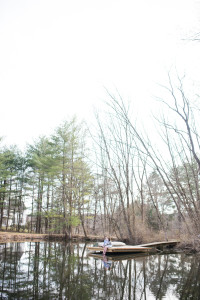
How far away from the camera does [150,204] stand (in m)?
23.8

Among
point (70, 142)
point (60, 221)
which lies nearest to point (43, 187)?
point (60, 221)

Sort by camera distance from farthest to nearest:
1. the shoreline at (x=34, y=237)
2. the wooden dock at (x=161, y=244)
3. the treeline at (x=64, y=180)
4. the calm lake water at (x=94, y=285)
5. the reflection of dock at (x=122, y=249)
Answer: the treeline at (x=64, y=180)
the shoreline at (x=34, y=237)
the wooden dock at (x=161, y=244)
the reflection of dock at (x=122, y=249)
the calm lake water at (x=94, y=285)

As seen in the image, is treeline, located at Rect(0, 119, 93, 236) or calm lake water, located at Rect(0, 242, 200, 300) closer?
calm lake water, located at Rect(0, 242, 200, 300)

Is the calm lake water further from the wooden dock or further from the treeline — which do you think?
the treeline

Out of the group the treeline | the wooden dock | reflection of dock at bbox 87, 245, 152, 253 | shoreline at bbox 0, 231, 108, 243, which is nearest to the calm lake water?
reflection of dock at bbox 87, 245, 152, 253

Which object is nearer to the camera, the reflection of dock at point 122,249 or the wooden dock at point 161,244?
the reflection of dock at point 122,249

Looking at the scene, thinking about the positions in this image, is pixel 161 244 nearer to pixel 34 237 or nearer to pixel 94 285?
pixel 94 285

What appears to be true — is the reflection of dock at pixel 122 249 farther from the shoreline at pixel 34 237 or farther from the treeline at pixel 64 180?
the shoreline at pixel 34 237

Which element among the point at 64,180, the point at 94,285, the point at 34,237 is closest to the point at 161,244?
the point at 64,180

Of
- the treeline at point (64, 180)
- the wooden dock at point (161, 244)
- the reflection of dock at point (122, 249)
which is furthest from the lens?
the treeline at point (64, 180)

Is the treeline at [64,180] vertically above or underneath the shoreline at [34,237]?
above

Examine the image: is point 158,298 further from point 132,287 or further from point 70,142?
point 70,142

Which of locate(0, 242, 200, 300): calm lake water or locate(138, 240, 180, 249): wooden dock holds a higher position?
locate(0, 242, 200, 300): calm lake water

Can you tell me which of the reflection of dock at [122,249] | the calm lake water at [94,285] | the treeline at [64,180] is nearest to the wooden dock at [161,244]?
the reflection of dock at [122,249]
